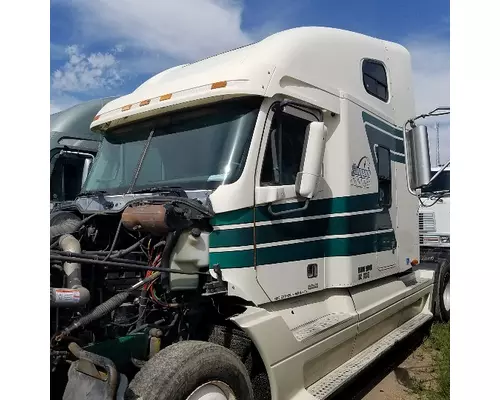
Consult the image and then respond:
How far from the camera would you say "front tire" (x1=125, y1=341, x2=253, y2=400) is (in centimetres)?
247

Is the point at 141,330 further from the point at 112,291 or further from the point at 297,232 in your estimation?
the point at 297,232

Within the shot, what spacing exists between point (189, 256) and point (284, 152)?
1060 millimetres

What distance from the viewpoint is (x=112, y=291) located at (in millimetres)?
3076

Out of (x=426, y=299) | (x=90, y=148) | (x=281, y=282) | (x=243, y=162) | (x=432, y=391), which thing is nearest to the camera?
(x=243, y=162)

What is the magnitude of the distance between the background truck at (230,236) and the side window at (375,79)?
7.9 inches

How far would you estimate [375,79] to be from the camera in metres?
4.81

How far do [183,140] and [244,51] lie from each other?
891mm

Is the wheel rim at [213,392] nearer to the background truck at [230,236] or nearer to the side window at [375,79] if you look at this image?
the background truck at [230,236]

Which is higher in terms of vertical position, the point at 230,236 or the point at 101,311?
the point at 230,236

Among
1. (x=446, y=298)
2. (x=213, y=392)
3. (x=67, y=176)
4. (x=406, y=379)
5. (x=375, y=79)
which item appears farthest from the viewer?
(x=67, y=176)

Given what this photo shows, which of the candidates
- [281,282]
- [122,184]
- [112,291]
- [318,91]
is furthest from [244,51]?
[112,291]

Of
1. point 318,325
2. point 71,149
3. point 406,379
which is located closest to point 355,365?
point 318,325

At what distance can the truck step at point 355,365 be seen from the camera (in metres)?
3.43

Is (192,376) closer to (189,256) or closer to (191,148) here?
(189,256)
